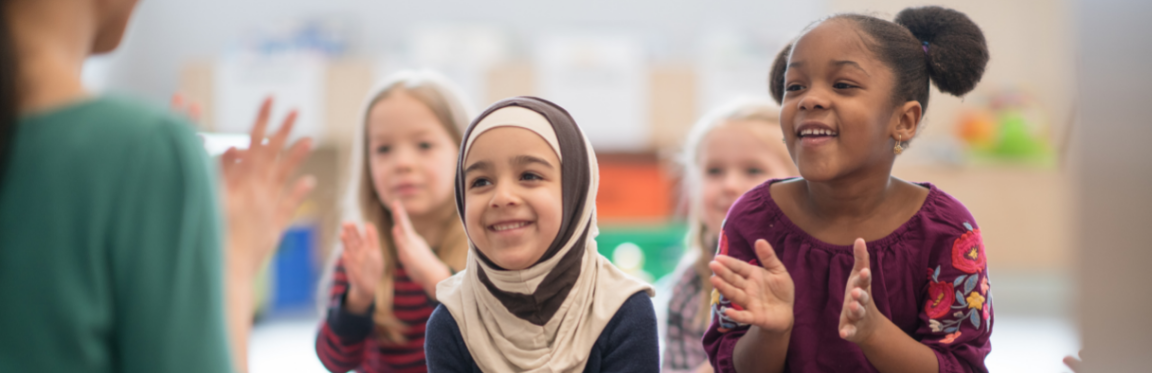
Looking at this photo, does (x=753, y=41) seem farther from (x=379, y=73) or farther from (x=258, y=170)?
(x=258, y=170)

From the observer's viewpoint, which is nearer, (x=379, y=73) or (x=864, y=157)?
(x=864, y=157)

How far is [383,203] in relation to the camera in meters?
1.87

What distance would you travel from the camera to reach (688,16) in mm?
6613

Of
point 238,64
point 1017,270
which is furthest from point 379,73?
point 1017,270

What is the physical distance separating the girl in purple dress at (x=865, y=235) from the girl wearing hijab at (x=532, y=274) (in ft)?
0.57

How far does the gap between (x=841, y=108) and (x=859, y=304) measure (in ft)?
0.89

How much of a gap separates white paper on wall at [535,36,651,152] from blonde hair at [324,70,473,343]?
3.77 meters

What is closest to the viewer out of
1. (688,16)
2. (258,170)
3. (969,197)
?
(258,170)

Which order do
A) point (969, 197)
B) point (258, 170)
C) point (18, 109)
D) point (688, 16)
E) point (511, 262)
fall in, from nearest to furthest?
point (18, 109) < point (258, 170) < point (511, 262) < point (969, 197) < point (688, 16)

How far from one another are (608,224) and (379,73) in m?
1.93

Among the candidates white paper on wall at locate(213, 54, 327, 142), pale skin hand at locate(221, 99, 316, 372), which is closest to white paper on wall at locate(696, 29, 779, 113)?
white paper on wall at locate(213, 54, 327, 142)

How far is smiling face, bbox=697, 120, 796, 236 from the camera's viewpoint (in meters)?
1.76

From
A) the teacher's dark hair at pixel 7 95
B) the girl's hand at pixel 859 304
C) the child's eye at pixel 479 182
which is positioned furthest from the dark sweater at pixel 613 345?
the teacher's dark hair at pixel 7 95

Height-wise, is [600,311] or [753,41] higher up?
[753,41]
